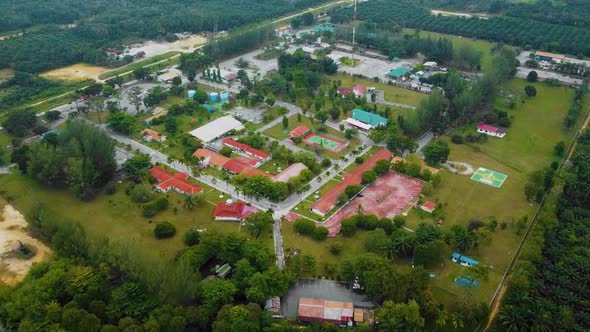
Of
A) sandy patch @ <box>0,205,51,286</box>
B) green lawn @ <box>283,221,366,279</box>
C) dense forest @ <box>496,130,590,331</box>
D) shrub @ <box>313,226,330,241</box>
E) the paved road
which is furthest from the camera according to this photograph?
the paved road

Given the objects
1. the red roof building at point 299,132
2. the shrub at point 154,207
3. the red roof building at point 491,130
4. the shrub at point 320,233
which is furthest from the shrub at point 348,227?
the red roof building at point 491,130

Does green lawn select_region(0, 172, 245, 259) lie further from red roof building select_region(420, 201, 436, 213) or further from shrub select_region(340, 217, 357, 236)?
red roof building select_region(420, 201, 436, 213)

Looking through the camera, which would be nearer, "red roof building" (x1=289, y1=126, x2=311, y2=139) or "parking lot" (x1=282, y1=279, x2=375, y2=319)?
"parking lot" (x1=282, y1=279, x2=375, y2=319)

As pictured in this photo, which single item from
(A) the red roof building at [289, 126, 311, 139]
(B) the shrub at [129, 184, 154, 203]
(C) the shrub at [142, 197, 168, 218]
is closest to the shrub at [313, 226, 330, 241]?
(C) the shrub at [142, 197, 168, 218]

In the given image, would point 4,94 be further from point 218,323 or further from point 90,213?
point 218,323

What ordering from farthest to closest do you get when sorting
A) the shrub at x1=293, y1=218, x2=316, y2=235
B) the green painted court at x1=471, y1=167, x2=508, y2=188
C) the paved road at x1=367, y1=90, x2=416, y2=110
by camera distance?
the paved road at x1=367, y1=90, x2=416, y2=110
the green painted court at x1=471, y1=167, x2=508, y2=188
the shrub at x1=293, y1=218, x2=316, y2=235

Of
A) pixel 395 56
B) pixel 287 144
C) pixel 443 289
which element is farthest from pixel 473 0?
pixel 443 289

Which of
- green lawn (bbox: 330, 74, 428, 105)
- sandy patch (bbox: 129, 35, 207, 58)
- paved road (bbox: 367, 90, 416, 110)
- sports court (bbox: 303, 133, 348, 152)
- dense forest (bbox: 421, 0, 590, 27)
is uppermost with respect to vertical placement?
dense forest (bbox: 421, 0, 590, 27)
